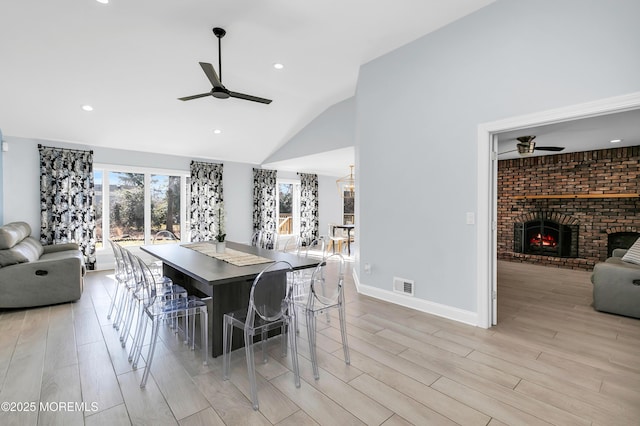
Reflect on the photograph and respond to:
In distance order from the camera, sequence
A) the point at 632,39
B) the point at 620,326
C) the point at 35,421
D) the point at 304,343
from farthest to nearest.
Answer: the point at 620,326
the point at 304,343
the point at 632,39
the point at 35,421

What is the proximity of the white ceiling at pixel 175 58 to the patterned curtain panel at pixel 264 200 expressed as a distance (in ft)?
6.96

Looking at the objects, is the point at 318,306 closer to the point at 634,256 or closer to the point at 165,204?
the point at 634,256

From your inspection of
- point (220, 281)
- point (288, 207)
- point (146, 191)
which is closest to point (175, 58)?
point (220, 281)

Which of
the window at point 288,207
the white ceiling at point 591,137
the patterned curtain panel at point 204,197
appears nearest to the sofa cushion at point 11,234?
the patterned curtain panel at point 204,197

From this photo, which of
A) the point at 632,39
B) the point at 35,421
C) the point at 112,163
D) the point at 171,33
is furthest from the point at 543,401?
the point at 112,163

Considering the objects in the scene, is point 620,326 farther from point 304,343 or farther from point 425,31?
point 425,31

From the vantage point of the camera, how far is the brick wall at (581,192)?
225 inches

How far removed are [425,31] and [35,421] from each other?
4.74 metres

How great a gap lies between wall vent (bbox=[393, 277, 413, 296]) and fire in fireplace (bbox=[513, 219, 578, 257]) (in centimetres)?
469

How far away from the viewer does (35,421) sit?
1.81m

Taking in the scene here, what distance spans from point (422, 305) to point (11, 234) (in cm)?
526

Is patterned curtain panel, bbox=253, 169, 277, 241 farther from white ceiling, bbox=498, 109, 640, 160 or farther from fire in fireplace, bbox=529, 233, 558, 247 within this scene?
fire in fireplace, bbox=529, 233, 558, 247

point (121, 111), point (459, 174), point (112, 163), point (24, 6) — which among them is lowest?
point (459, 174)

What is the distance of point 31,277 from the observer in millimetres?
3787
